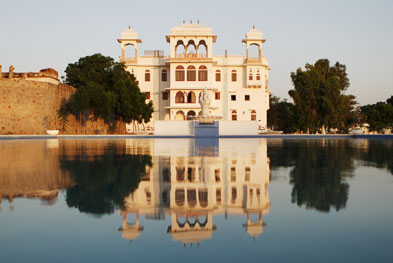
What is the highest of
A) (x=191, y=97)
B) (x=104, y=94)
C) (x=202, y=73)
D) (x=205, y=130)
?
(x=202, y=73)

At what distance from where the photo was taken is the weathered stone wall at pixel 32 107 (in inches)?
1355

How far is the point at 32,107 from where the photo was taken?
35875mm

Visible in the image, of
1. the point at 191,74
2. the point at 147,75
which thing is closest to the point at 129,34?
the point at 147,75

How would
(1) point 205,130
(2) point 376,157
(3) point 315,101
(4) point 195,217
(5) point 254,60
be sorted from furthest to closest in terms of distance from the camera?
(5) point 254,60, (3) point 315,101, (1) point 205,130, (2) point 376,157, (4) point 195,217

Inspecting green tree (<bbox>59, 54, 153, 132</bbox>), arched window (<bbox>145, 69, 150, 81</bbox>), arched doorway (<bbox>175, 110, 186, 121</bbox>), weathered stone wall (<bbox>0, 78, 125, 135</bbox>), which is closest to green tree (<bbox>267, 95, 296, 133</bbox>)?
arched doorway (<bbox>175, 110, 186, 121</bbox>)

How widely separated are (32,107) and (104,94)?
6200 mm

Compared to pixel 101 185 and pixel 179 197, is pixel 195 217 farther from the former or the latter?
pixel 101 185

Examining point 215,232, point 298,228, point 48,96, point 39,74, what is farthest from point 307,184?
point 39,74

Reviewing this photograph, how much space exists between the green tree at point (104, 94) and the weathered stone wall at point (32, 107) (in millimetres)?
921

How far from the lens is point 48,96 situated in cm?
3738

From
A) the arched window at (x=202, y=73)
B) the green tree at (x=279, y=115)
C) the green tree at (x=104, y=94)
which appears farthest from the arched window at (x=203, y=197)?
the green tree at (x=279, y=115)

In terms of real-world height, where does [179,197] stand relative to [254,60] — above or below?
below

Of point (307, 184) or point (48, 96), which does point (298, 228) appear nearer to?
point (307, 184)

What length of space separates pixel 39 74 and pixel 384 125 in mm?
35345
